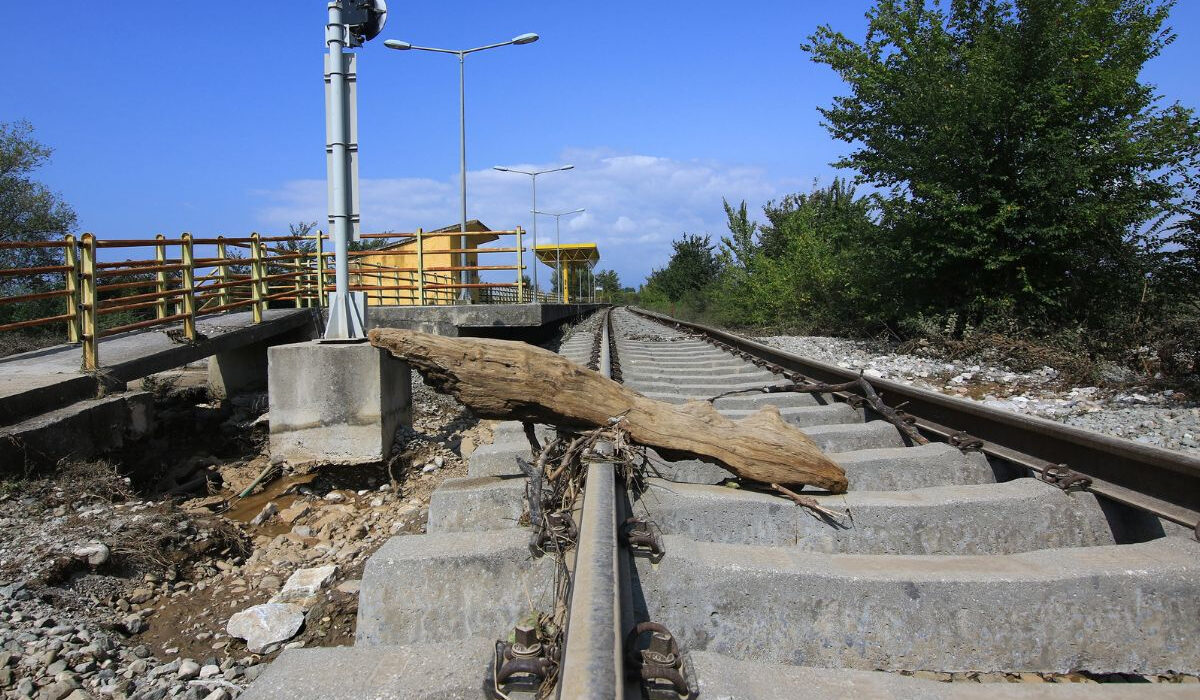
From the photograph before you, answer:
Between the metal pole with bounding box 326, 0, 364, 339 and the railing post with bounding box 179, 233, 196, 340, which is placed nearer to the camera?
the metal pole with bounding box 326, 0, 364, 339

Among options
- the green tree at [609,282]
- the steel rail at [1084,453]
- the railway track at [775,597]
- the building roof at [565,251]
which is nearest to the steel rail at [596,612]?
the railway track at [775,597]

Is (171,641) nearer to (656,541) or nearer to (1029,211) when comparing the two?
(656,541)

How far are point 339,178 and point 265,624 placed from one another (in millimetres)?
3750

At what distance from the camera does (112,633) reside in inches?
105

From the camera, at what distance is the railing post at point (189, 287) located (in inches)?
263

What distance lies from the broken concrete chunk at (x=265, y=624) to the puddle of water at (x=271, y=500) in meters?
1.55

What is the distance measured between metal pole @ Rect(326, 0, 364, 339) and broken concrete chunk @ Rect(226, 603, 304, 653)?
3060mm

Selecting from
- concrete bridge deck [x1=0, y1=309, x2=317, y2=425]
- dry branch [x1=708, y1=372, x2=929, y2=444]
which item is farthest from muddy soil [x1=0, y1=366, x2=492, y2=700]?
dry branch [x1=708, y1=372, x2=929, y2=444]

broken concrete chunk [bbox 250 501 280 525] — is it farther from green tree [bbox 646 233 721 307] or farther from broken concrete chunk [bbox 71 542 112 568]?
green tree [bbox 646 233 721 307]

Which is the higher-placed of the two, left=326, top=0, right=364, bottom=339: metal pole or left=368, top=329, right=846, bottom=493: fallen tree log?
left=326, top=0, right=364, bottom=339: metal pole

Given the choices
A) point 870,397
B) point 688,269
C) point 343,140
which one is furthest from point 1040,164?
point 688,269

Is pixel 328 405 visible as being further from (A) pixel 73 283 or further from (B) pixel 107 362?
(A) pixel 73 283

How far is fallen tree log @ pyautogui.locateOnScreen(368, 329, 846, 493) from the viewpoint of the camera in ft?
8.45

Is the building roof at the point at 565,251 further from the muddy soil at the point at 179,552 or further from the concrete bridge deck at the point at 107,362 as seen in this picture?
the muddy soil at the point at 179,552
